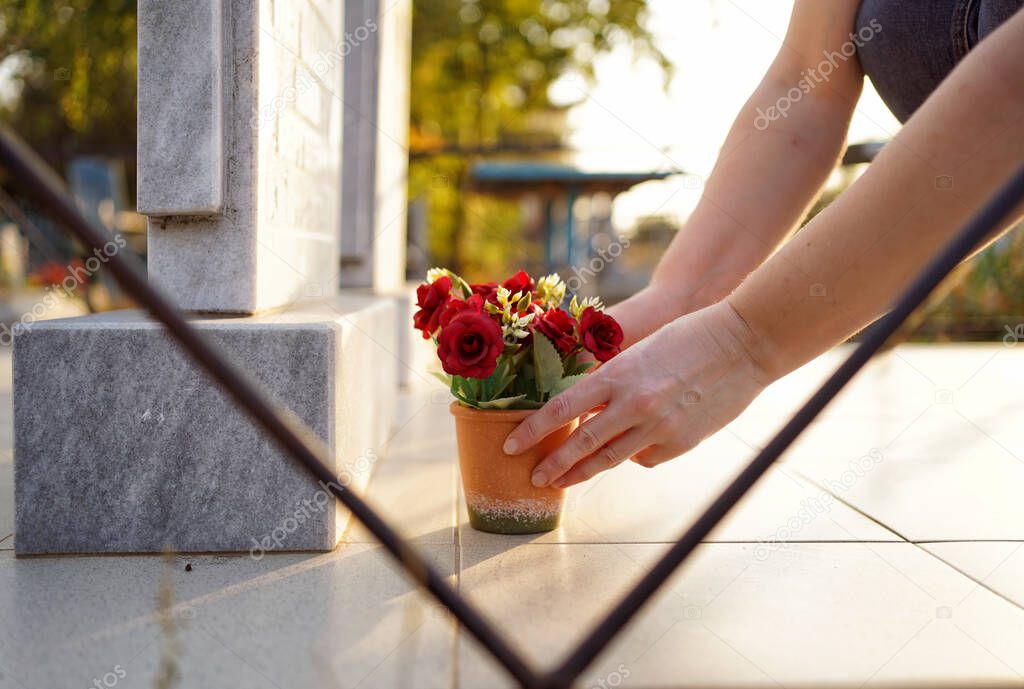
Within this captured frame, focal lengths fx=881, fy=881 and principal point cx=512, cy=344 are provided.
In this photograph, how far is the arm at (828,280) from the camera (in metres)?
0.93

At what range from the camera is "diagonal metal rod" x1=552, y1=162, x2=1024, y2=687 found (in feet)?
2.15

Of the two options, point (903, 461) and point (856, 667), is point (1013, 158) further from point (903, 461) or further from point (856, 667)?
point (903, 461)

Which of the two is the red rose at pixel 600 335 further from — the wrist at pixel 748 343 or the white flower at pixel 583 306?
the wrist at pixel 748 343

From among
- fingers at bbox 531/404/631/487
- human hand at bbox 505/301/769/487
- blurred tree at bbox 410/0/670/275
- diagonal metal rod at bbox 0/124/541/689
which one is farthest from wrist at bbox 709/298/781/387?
blurred tree at bbox 410/0/670/275

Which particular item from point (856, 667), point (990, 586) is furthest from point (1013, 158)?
point (990, 586)

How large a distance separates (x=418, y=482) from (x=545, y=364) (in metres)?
0.65

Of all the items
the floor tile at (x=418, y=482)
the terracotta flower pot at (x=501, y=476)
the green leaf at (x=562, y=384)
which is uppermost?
the green leaf at (x=562, y=384)

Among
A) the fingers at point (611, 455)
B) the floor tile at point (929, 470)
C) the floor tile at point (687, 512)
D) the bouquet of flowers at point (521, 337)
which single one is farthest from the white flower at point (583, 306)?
the floor tile at point (929, 470)

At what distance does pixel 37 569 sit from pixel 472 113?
825 cm

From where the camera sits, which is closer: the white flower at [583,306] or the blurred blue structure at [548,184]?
the white flower at [583,306]

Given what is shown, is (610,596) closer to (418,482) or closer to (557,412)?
(557,412)

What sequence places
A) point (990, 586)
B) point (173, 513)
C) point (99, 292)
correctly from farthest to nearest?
point (99, 292), point (173, 513), point (990, 586)

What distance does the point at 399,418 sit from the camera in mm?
3164

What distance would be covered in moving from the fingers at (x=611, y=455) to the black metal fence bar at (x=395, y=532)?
653 mm
